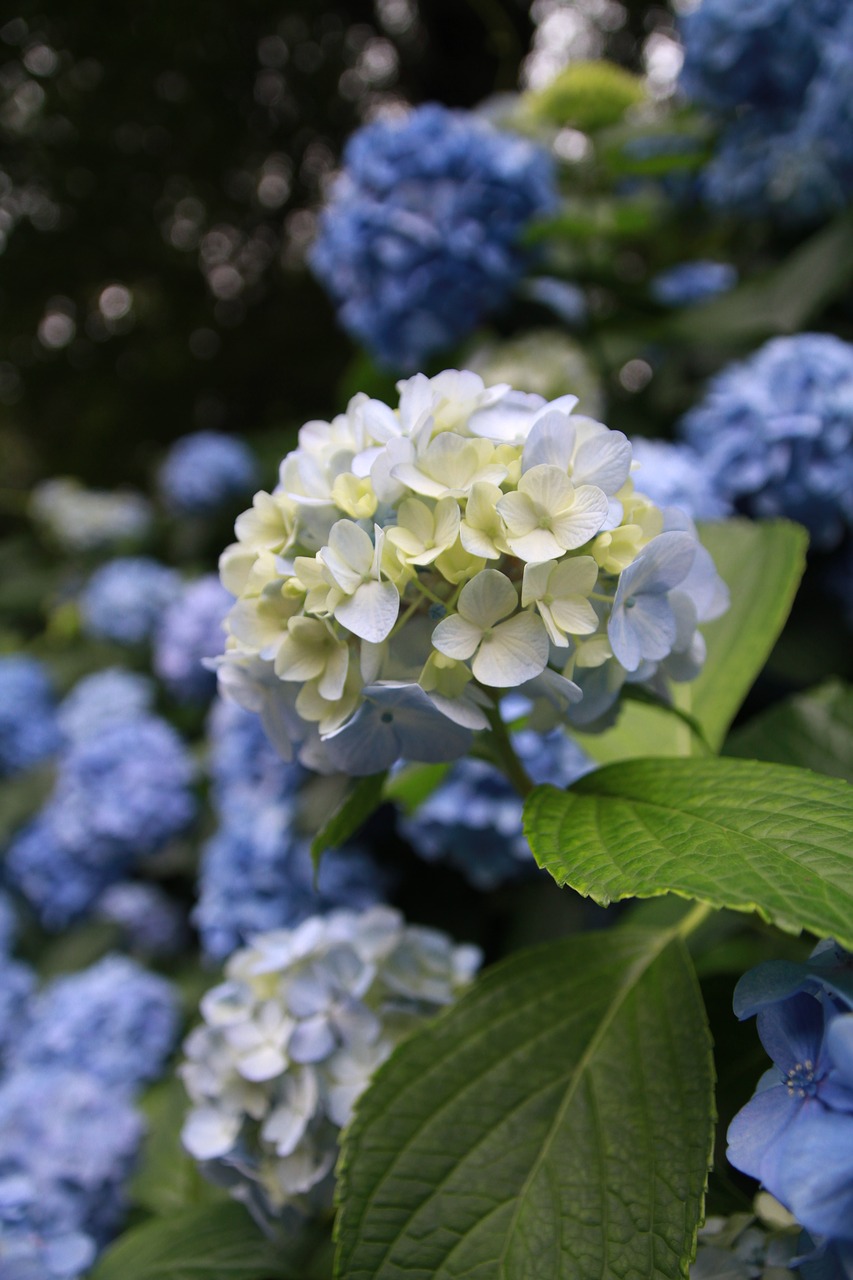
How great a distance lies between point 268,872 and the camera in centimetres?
90

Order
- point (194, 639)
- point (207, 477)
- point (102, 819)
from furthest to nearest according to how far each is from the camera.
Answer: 1. point (207, 477)
2. point (194, 639)
3. point (102, 819)

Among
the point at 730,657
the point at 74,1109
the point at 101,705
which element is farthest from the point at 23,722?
the point at 730,657

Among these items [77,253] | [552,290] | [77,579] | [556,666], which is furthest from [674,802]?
[77,253]

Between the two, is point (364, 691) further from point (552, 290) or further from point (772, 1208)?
point (552, 290)

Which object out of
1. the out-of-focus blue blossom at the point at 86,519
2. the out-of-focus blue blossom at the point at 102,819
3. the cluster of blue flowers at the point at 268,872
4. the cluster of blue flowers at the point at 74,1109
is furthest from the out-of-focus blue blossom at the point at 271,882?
the out-of-focus blue blossom at the point at 86,519

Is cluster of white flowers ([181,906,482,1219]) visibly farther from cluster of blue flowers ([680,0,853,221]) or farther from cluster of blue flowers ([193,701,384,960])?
cluster of blue flowers ([680,0,853,221])

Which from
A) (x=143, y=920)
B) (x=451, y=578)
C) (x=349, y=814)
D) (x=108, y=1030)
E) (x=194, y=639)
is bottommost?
(x=143, y=920)

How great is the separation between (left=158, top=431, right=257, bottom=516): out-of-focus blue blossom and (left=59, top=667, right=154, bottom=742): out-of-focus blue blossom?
391 mm

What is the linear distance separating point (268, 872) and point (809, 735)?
1.63 feet

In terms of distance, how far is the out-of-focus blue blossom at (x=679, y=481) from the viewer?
783mm

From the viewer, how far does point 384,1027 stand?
23.2 inches

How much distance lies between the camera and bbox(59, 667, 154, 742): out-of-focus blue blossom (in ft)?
4.54

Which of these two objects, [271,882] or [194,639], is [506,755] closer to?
[271,882]

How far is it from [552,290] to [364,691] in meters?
1.03
